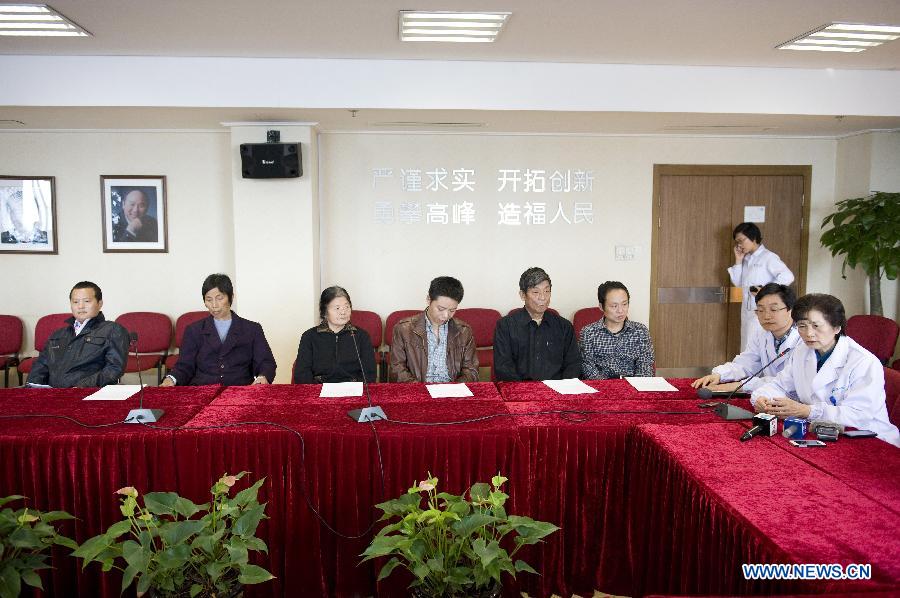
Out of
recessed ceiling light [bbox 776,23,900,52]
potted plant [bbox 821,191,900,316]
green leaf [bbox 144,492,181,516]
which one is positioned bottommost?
green leaf [bbox 144,492,181,516]

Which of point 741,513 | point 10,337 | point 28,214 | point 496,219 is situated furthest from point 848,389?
point 28,214

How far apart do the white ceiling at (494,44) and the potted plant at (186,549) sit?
8.70ft

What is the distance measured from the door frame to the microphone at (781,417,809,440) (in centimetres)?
371

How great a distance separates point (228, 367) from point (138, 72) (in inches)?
88.5

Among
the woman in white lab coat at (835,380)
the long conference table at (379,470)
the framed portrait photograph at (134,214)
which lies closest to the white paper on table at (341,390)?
the long conference table at (379,470)

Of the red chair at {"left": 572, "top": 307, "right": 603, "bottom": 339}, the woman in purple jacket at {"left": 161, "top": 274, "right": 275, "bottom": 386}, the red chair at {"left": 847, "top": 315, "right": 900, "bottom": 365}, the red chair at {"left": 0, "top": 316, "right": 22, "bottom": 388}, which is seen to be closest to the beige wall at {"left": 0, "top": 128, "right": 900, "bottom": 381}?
Answer: the red chair at {"left": 0, "top": 316, "right": 22, "bottom": 388}

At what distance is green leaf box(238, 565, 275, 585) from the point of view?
1.84 m

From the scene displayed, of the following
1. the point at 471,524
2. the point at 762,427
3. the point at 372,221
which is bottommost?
the point at 471,524

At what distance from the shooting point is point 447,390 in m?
3.35

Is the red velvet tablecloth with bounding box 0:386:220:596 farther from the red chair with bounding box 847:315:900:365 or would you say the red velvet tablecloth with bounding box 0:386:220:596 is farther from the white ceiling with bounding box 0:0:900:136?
the red chair with bounding box 847:315:900:365

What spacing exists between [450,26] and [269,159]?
6.30 feet

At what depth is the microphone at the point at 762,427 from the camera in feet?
8.41

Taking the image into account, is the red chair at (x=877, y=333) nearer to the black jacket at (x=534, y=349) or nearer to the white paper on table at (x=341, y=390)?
the black jacket at (x=534, y=349)

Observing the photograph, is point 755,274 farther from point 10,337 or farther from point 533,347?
point 10,337
